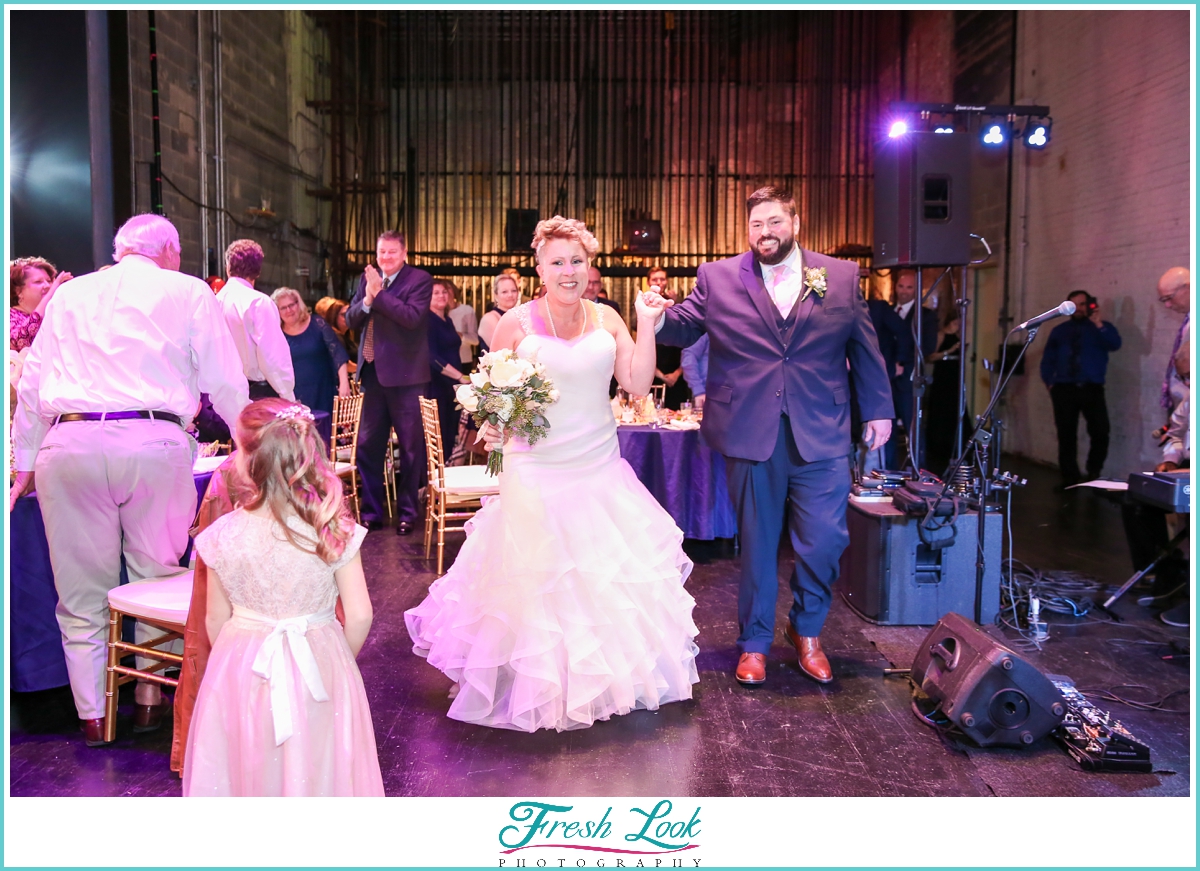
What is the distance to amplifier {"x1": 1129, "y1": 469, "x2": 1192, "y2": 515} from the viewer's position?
4023 millimetres

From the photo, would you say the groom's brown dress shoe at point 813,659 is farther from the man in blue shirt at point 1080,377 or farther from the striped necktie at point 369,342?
the man in blue shirt at point 1080,377

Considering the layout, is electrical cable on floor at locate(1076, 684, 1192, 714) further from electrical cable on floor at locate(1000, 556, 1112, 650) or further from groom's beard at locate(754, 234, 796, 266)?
groom's beard at locate(754, 234, 796, 266)

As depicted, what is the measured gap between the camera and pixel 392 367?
6254 millimetres

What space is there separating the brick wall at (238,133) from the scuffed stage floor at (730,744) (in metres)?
4.96

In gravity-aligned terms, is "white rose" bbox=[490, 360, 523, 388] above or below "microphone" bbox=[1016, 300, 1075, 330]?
below

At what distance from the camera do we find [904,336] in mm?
8609

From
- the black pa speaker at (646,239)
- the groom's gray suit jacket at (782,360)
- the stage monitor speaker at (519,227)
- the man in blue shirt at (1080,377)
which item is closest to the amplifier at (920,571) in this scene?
the groom's gray suit jacket at (782,360)

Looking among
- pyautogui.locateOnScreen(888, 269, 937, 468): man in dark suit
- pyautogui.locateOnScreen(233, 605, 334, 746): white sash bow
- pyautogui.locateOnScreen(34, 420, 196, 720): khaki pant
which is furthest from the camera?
pyautogui.locateOnScreen(888, 269, 937, 468): man in dark suit

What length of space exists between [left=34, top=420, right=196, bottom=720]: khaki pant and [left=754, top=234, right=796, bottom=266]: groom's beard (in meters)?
2.22

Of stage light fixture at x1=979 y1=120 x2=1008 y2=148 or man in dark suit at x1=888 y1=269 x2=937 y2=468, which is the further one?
man in dark suit at x1=888 y1=269 x2=937 y2=468

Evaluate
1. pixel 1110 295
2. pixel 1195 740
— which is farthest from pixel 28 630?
pixel 1110 295

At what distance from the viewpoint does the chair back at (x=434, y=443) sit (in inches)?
210

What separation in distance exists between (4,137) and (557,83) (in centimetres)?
983

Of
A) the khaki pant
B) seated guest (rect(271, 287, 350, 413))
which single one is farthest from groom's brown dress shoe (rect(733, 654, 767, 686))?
seated guest (rect(271, 287, 350, 413))
